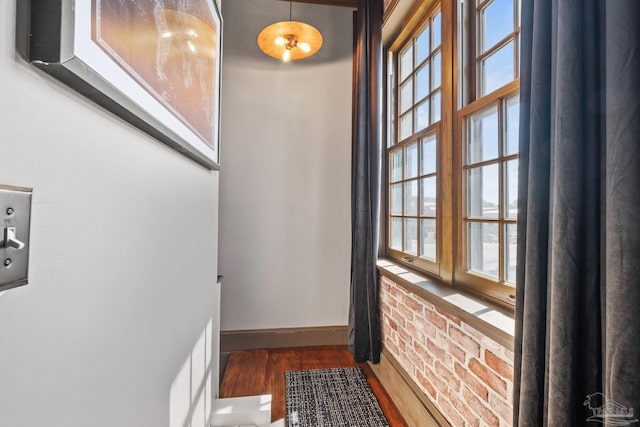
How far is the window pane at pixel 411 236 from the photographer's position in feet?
6.77

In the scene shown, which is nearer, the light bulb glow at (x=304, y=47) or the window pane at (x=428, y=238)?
the window pane at (x=428, y=238)

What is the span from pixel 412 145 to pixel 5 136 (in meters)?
2.08

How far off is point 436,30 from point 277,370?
261 cm

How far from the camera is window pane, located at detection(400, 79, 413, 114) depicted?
2180 millimetres

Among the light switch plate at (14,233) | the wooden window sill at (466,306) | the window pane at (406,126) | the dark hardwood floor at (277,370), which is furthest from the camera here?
the window pane at (406,126)

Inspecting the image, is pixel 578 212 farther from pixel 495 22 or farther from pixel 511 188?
pixel 495 22

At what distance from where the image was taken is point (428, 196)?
1878 mm

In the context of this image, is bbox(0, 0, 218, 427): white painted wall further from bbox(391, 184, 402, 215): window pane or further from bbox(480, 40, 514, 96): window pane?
bbox(391, 184, 402, 215): window pane

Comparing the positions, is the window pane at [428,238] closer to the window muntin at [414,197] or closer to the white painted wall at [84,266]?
the window muntin at [414,197]

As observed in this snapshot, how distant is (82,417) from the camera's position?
0.48 meters

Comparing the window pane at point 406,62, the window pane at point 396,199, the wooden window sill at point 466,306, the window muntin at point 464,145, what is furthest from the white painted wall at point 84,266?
the window pane at point 406,62

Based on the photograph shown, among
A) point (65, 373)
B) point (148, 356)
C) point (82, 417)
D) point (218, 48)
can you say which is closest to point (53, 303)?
point (65, 373)

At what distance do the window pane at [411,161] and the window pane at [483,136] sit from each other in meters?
0.55

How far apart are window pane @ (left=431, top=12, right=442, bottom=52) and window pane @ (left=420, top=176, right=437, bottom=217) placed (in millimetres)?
816
